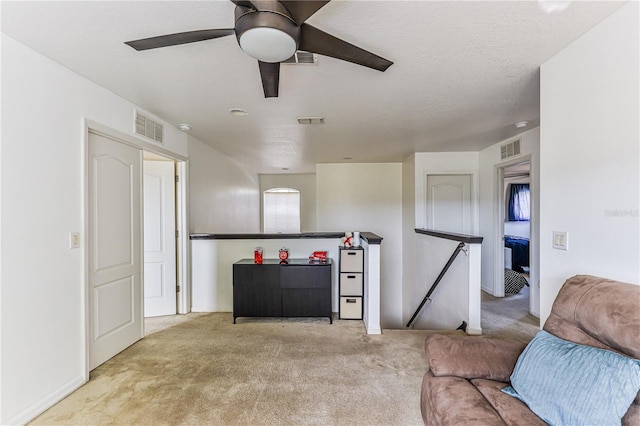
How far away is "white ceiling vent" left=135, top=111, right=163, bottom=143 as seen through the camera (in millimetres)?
2939

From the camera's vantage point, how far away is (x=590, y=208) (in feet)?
5.65

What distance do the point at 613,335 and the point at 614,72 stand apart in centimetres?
135

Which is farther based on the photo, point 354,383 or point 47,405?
point 354,383

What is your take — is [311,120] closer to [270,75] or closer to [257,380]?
[270,75]

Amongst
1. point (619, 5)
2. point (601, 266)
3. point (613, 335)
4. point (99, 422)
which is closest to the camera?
point (613, 335)

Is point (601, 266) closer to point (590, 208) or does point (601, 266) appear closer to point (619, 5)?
point (590, 208)

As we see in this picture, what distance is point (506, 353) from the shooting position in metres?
1.64

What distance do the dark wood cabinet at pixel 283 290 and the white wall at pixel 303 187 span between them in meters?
5.05

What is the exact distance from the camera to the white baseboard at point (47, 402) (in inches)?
71.1

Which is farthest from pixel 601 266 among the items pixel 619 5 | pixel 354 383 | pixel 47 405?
pixel 47 405

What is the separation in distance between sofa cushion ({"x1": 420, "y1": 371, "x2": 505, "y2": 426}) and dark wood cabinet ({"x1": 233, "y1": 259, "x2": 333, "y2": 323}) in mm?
1907

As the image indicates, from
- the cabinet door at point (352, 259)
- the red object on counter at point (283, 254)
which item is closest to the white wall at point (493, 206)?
the cabinet door at point (352, 259)

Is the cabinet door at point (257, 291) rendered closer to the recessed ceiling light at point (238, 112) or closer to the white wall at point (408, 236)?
the recessed ceiling light at point (238, 112)

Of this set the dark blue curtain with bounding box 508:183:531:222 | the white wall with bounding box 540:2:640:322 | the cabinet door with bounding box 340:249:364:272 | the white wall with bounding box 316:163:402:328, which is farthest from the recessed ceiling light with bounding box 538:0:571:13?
the dark blue curtain with bounding box 508:183:531:222
